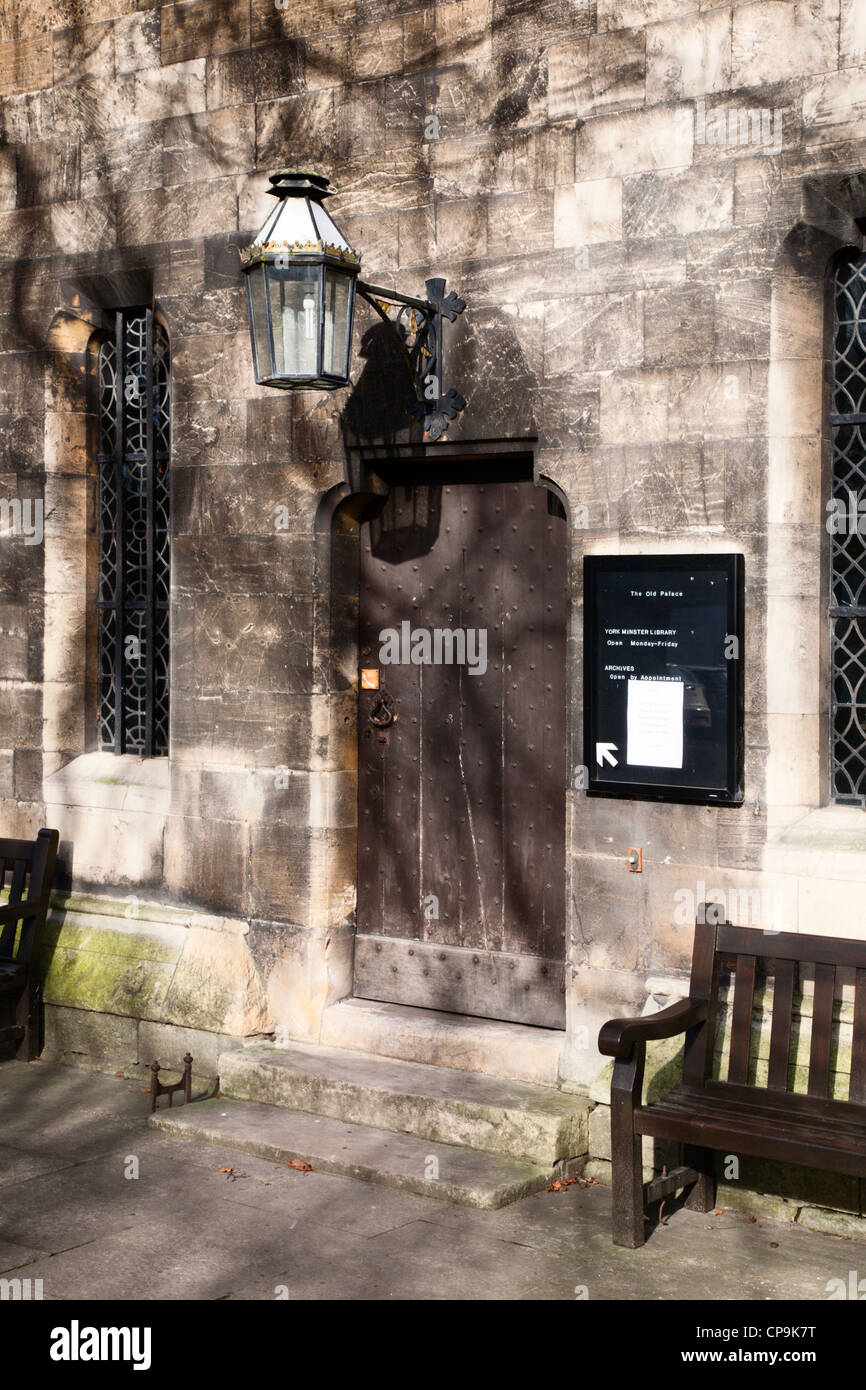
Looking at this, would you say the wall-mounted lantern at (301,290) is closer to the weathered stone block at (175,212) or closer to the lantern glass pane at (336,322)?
the lantern glass pane at (336,322)

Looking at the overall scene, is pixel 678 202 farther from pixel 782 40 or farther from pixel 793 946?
pixel 793 946

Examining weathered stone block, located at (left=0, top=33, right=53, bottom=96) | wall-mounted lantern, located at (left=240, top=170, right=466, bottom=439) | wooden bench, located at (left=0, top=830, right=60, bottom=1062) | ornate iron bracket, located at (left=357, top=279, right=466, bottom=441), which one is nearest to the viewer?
wall-mounted lantern, located at (left=240, top=170, right=466, bottom=439)

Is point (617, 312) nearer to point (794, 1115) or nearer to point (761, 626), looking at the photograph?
point (761, 626)

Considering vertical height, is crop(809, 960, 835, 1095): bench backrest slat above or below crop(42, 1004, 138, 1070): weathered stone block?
above

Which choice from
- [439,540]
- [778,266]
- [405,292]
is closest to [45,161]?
[405,292]

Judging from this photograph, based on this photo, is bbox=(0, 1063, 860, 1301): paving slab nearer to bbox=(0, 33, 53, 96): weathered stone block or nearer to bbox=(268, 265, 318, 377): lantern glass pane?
bbox=(268, 265, 318, 377): lantern glass pane

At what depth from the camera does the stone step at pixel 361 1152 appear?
212 inches

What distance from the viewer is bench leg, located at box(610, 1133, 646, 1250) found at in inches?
194

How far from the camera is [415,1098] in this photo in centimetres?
589

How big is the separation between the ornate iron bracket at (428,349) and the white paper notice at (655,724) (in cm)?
139

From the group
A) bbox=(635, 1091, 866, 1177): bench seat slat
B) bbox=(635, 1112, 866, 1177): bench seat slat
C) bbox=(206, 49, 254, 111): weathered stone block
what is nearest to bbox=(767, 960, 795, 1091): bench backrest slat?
bbox=(635, 1091, 866, 1177): bench seat slat

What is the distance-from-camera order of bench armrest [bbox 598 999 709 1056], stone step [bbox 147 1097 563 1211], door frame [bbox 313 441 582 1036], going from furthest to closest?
door frame [bbox 313 441 582 1036]
stone step [bbox 147 1097 563 1211]
bench armrest [bbox 598 999 709 1056]

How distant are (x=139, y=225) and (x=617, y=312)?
2619mm

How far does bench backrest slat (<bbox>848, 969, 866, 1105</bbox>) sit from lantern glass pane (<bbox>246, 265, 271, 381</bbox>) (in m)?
3.03
